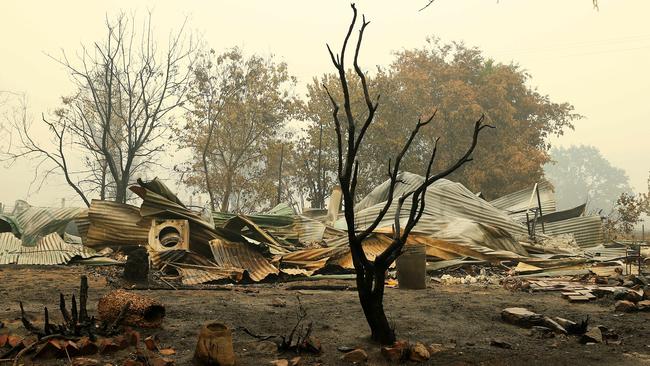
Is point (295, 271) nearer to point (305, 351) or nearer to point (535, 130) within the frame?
point (305, 351)

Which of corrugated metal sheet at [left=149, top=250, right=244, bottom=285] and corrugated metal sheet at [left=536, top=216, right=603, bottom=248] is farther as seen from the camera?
corrugated metal sheet at [left=536, top=216, right=603, bottom=248]

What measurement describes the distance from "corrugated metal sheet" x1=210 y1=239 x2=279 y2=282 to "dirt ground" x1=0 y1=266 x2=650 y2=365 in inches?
31.5

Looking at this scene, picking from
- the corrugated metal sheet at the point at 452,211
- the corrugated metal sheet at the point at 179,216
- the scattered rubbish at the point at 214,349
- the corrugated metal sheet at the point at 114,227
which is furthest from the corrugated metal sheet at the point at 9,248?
the scattered rubbish at the point at 214,349

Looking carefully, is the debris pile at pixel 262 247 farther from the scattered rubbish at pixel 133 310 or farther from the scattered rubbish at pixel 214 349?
the scattered rubbish at pixel 214 349

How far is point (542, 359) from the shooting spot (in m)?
3.41

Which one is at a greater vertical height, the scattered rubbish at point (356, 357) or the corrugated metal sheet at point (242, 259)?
the corrugated metal sheet at point (242, 259)

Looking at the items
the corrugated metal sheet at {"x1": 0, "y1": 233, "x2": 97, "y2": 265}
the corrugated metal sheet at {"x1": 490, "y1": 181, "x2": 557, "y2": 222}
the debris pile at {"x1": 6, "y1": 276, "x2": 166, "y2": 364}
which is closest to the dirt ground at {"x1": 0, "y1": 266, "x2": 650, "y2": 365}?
the debris pile at {"x1": 6, "y1": 276, "x2": 166, "y2": 364}

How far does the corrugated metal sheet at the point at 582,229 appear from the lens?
42.4 ft

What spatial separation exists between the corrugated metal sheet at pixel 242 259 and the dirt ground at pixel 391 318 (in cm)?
80

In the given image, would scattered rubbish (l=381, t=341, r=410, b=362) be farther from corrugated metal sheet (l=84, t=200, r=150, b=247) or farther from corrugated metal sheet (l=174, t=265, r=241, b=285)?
corrugated metal sheet (l=84, t=200, r=150, b=247)

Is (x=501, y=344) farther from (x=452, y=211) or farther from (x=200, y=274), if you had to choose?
(x=452, y=211)

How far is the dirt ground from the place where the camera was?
3.46 meters

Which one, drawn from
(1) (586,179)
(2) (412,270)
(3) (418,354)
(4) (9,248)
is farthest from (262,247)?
(1) (586,179)

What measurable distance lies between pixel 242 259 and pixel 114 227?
10.3 feet
